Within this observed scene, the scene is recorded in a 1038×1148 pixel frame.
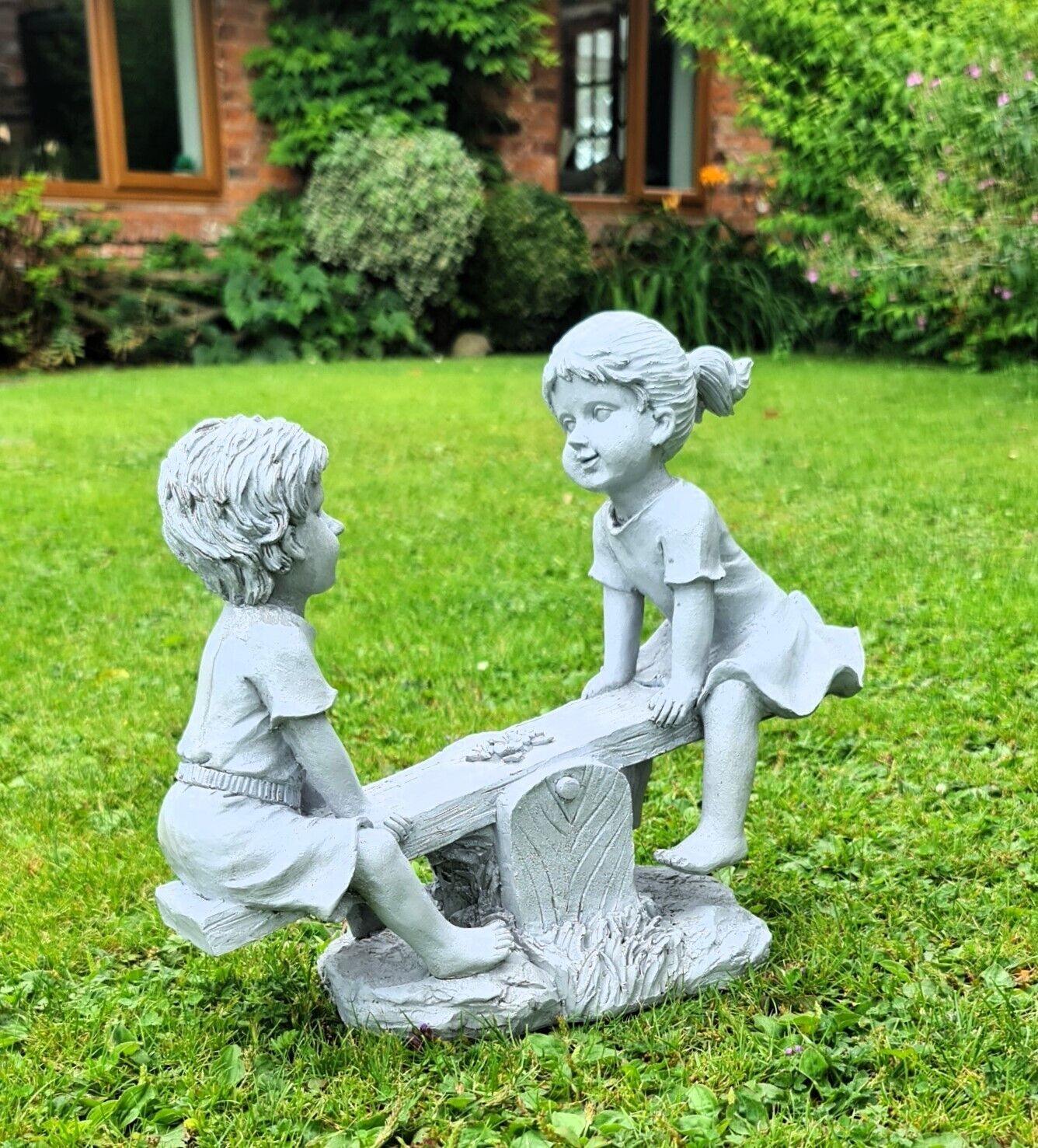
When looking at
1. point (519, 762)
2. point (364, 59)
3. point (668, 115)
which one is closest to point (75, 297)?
point (364, 59)

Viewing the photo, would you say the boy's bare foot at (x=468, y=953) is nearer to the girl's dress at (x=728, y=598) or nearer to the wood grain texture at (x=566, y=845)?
the wood grain texture at (x=566, y=845)

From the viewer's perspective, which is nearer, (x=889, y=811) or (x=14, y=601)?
(x=889, y=811)

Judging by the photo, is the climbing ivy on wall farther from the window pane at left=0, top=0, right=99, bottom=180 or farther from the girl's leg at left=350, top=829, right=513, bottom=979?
the girl's leg at left=350, top=829, right=513, bottom=979

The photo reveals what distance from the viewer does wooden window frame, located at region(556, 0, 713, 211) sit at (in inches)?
579

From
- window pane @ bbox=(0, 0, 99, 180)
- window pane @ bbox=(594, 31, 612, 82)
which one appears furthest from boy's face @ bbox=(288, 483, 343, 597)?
window pane @ bbox=(594, 31, 612, 82)

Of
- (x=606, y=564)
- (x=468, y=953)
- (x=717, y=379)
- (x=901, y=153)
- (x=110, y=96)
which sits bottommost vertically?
(x=468, y=953)

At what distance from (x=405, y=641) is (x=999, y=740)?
224cm

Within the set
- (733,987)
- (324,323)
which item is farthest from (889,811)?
(324,323)

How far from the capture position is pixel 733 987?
255cm

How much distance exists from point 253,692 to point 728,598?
1.08 metres

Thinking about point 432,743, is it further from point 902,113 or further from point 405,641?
point 902,113

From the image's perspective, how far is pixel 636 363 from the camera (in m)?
2.35

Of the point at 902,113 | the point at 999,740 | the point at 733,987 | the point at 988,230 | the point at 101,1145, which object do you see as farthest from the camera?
the point at 902,113

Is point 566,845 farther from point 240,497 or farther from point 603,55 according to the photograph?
point 603,55
